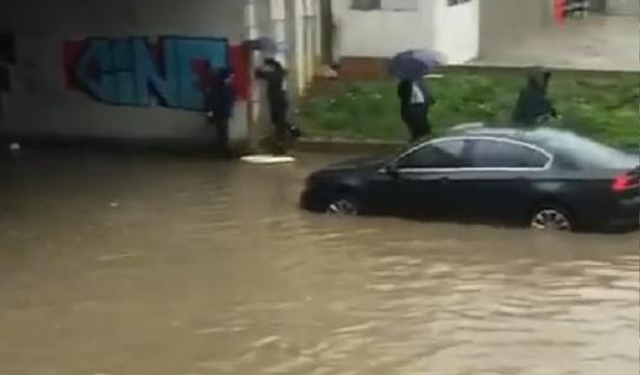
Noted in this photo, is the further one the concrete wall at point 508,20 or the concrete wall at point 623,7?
the concrete wall at point 623,7

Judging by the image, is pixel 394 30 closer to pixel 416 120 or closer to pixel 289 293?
pixel 416 120

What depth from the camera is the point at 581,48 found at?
38406 mm

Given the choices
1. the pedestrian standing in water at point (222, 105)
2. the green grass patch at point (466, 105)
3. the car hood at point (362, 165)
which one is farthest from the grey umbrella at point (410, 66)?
the car hood at point (362, 165)

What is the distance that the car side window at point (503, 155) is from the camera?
19984 millimetres

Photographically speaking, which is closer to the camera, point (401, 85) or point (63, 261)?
point (63, 261)

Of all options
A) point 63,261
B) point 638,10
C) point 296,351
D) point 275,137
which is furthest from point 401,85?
point 638,10

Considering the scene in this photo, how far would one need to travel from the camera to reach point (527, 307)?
52.4ft

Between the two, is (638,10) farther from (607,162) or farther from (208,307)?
(208,307)

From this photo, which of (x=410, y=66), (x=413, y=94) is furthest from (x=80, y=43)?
(x=413, y=94)

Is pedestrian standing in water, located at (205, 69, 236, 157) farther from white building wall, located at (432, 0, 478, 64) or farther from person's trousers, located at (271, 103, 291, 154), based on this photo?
white building wall, located at (432, 0, 478, 64)

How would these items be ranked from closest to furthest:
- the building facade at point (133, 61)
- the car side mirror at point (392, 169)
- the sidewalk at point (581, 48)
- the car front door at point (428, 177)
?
the car front door at point (428, 177) → the car side mirror at point (392, 169) → the building facade at point (133, 61) → the sidewalk at point (581, 48)

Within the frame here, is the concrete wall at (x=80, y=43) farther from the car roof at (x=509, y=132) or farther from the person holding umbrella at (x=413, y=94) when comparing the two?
the car roof at (x=509, y=132)

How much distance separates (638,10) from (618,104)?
706 inches

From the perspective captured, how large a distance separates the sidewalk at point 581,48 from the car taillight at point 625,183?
46.4 ft
